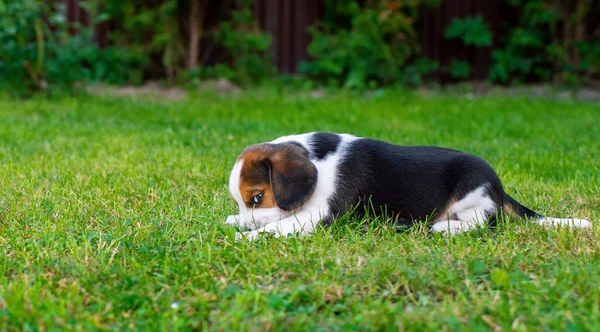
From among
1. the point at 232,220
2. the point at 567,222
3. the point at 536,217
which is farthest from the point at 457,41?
the point at 232,220

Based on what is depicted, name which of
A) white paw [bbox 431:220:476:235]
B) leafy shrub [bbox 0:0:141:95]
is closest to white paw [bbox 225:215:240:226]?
white paw [bbox 431:220:476:235]

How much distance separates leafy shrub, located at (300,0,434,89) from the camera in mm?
11031

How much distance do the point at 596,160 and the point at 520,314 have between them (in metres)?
3.83

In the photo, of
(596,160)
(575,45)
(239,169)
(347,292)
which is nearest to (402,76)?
(575,45)

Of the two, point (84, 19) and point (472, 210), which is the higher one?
point (84, 19)

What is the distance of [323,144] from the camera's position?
4098mm

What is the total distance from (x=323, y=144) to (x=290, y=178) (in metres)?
0.48

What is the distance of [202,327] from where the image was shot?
2676 mm

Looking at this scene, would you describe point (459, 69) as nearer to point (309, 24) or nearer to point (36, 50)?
point (309, 24)

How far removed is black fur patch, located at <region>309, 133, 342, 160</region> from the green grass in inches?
17.4

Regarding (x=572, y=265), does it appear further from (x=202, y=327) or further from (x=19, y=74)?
(x=19, y=74)

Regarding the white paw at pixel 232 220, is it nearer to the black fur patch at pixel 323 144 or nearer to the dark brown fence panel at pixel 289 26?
the black fur patch at pixel 323 144

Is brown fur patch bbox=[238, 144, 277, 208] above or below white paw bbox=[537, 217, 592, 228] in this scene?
above

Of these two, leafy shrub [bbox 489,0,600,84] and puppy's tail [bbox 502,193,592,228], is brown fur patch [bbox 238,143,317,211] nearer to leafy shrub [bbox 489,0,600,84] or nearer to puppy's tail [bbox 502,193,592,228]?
puppy's tail [bbox 502,193,592,228]
